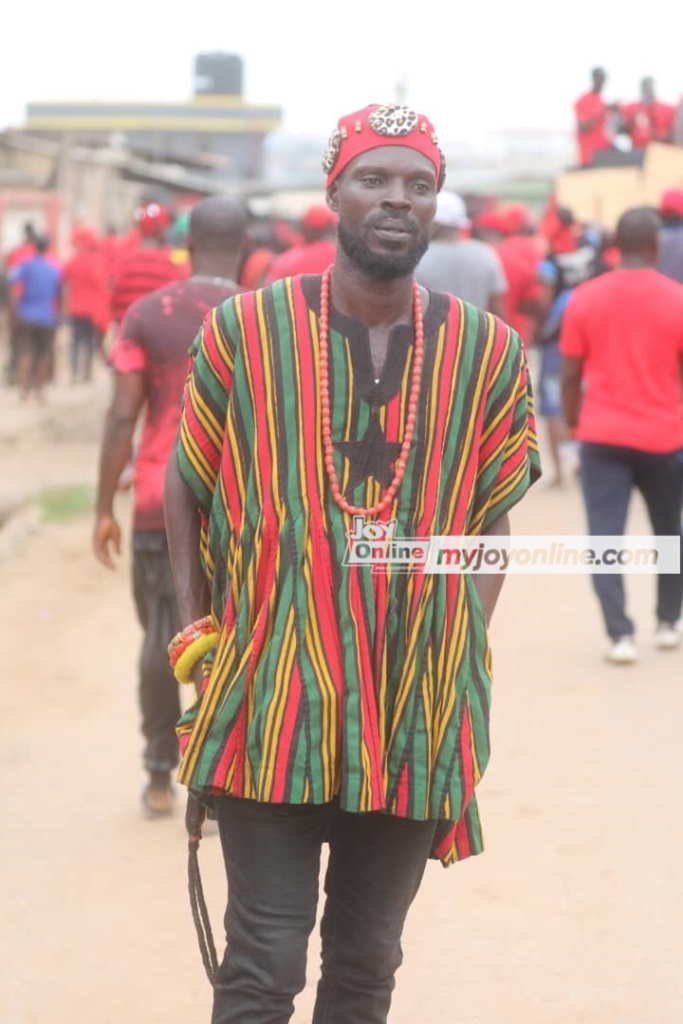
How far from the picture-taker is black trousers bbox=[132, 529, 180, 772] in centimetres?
578

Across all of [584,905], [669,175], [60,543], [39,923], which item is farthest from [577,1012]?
[669,175]

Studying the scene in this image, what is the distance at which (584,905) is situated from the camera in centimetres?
514

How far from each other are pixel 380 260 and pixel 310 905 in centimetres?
116

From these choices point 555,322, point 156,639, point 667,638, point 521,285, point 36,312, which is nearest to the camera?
point 156,639

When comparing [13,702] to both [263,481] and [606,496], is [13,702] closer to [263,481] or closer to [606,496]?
[606,496]

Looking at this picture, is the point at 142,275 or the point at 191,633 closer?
the point at 191,633

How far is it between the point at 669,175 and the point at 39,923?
13807 mm

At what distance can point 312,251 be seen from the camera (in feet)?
29.6

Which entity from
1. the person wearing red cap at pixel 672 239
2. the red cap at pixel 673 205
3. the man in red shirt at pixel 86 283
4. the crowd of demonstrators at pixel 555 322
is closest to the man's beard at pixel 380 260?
the person wearing red cap at pixel 672 239

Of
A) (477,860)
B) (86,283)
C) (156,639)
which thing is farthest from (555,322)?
(86,283)

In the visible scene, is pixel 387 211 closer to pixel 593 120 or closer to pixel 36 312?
pixel 36 312

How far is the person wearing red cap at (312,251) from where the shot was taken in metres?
8.87

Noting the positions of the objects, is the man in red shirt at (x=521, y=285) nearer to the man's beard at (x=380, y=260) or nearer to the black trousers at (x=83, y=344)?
the man's beard at (x=380, y=260)

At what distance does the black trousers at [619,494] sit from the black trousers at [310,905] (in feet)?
15.9
